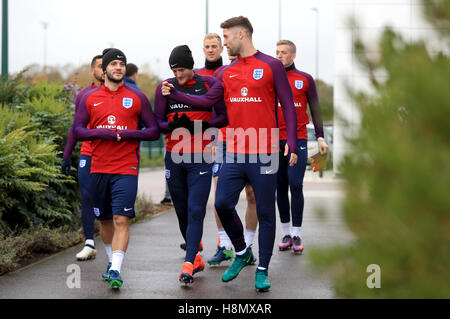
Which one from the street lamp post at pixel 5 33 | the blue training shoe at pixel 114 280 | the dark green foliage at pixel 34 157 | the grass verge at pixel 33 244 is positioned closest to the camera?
the blue training shoe at pixel 114 280

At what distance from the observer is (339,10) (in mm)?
1553

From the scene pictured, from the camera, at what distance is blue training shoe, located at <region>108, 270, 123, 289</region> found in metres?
6.04

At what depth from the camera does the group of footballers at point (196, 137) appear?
611 cm

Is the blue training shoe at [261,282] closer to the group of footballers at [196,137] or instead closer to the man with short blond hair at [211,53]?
the group of footballers at [196,137]

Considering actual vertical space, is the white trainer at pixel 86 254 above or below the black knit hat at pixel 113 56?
below

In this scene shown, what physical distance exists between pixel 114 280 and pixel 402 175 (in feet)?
16.2

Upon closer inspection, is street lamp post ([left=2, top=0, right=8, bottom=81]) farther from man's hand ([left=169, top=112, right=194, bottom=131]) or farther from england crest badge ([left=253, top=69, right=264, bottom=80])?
england crest badge ([left=253, top=69, right=264, bottom=80])

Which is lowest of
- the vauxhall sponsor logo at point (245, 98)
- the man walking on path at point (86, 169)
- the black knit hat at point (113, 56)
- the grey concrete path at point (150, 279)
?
the grey concrete path at point (150, 279)

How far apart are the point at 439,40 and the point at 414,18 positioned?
0.27 ft

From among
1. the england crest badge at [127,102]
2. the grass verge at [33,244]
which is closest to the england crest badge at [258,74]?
the england crest badge at [127,102]

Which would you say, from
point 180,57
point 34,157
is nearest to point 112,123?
point 180,57

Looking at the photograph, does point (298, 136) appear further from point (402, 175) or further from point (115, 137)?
point (402, 175)

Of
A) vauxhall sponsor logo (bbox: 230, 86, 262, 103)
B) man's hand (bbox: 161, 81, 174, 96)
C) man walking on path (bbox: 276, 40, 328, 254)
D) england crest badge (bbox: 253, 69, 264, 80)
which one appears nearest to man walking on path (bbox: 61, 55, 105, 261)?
man's hand (bbox: 161, 81, 174, 96)

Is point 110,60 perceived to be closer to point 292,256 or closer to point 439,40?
point 292,256
